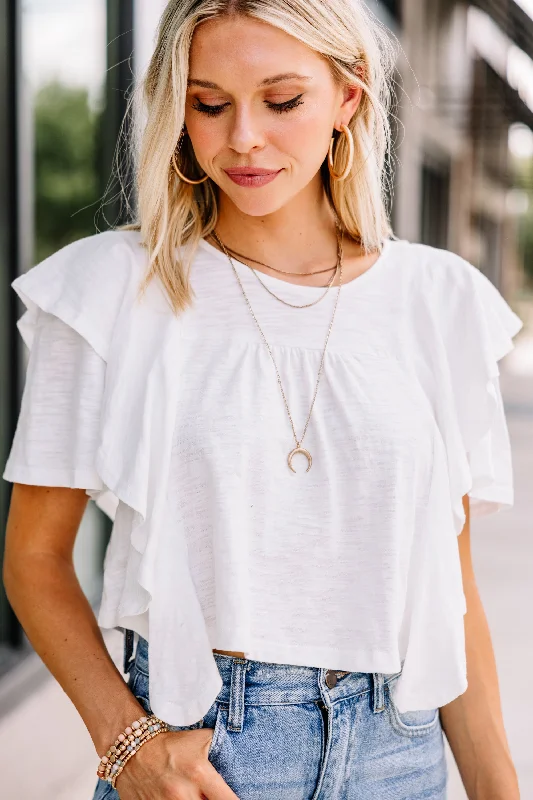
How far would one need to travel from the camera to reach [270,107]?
1429 millimetres

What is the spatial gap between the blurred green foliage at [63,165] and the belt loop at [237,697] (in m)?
2.16

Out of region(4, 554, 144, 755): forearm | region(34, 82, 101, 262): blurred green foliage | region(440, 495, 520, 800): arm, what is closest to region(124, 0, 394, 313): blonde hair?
region(4, 554, 144, 755): forearm

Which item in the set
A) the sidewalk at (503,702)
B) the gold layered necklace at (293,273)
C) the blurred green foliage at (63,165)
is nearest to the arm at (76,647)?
the gold layered necklace at (293,273)

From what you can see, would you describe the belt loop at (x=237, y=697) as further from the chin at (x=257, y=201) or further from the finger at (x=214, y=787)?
the chin at (x=257, y=201)

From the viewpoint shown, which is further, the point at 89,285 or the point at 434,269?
the point at 434,269

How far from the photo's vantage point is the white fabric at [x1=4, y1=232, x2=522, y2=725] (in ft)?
4.49

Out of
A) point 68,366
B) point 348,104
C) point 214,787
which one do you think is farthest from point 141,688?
point 348,104

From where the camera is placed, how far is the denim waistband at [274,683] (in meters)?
1.37

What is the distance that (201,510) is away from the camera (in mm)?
1387

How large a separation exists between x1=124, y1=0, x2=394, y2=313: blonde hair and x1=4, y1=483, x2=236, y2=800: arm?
365 millimetres

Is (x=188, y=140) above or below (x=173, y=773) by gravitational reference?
above

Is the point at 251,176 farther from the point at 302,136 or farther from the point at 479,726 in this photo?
the point at 479,726

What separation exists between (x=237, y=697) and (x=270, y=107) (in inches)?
32.6

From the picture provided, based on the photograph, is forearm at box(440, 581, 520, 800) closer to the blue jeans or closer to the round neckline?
the blue jeans
